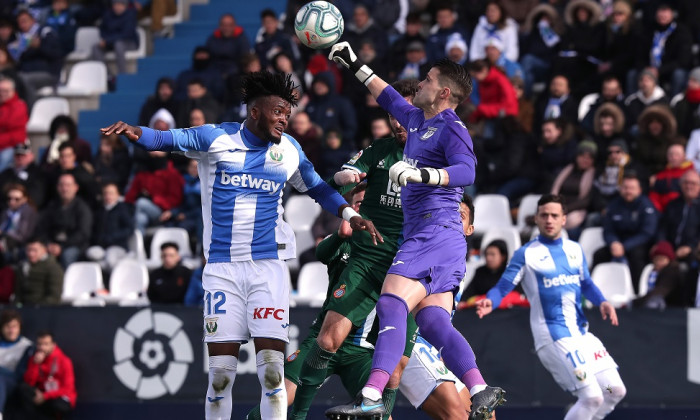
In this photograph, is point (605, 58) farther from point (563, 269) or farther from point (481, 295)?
point (563, 269)

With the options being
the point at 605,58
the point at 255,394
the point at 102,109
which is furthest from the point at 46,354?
the point at 605,58

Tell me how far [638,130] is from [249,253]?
816cm

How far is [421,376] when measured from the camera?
10094mm

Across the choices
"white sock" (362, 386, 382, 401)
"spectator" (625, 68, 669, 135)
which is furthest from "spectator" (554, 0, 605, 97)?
"white sock" (362, 386, 382, 401)

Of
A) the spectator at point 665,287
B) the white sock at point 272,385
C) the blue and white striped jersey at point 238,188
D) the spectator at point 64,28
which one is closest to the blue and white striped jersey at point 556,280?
the spectator at point 665,287

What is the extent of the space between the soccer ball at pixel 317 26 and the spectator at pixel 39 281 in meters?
7.63

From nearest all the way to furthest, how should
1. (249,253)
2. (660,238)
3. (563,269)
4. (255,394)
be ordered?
(249,253)
(563,269)
(255,394)
(660,238)

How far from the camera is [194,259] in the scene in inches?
655

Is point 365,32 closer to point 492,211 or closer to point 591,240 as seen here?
point 492,211

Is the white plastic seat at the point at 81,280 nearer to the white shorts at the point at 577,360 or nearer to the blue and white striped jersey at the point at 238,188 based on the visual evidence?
the white shorts at the point at 577,360

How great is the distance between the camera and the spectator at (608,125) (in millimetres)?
16125

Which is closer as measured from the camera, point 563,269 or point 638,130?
point 563,269

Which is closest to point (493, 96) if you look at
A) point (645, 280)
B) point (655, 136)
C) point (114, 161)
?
point (655, 136)

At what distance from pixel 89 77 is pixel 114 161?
2.91 metres
